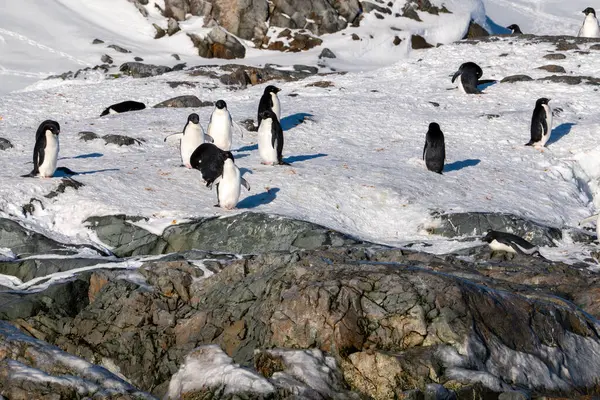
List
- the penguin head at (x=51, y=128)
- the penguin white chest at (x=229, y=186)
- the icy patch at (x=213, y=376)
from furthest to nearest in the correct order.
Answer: the penguin head at (x=51, y=128)
the penguin white chest at (x=229, y=186)
the icy patch at (x=213, y=376)

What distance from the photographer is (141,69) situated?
34625mm

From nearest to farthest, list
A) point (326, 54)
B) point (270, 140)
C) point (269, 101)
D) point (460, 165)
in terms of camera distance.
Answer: point (270, 140)
point (460, 165)
point (269, 101)
point (326, 54)

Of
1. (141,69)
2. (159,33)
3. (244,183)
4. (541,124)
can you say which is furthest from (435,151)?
(159,33)

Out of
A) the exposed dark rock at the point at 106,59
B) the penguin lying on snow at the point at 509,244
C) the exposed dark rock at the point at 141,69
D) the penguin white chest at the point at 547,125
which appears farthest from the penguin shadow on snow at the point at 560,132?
the exposed dark rock at the point at 106,59

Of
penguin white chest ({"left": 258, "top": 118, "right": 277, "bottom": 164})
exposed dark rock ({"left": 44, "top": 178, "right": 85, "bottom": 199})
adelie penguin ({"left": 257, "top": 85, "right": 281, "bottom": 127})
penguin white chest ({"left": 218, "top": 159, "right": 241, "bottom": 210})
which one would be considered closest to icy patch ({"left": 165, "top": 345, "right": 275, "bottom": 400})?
penguin white chest ({"left": 218, "top": 159, "right": 241, "bottom": 210})

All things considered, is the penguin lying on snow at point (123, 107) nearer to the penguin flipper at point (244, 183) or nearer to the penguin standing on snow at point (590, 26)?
the penguin flipper at point (244, 183)

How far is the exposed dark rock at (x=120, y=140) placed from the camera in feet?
66.7

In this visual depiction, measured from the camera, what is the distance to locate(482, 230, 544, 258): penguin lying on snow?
13.7m

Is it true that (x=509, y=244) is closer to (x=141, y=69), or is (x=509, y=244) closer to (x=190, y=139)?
(x=190, y=139)

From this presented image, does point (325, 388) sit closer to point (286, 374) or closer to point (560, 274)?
point (286, 374)

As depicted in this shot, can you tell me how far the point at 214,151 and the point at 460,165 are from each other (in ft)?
20.4

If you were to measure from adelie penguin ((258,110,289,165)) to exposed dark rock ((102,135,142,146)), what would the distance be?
3.51 m

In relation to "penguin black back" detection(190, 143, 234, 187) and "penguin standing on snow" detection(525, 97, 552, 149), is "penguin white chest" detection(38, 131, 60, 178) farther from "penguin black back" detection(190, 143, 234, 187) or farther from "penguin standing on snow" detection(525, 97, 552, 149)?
"penguin standing on snow" detection(525, 97, 552, 149)

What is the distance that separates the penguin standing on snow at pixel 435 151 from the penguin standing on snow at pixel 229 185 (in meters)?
5.20
